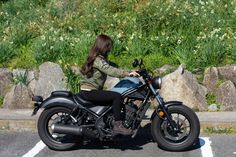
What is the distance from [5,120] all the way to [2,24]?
4.34 meters

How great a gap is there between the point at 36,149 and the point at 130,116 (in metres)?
1.46

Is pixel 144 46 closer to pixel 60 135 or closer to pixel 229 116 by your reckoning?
pixel 229 116

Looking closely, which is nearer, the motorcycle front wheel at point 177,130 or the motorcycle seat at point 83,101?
the motorcycle front wheel at point 177,130

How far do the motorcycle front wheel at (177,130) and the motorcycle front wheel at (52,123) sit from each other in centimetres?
119

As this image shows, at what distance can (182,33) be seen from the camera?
36.1 ft

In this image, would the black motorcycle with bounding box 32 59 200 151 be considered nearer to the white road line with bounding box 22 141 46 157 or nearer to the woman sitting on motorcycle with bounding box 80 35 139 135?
the woman sitting on motorcycle with bounding box 80 35 139 135

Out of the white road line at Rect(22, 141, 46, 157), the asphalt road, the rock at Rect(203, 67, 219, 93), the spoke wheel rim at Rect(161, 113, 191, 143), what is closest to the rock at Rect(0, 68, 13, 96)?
the asphalt road

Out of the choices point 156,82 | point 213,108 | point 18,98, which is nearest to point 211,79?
point 213,108

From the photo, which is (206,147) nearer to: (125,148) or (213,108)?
(125,148)

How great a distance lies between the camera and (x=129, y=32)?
446 inches

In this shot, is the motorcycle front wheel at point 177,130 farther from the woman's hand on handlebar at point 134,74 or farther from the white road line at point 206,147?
the woman's hand on handlebar at point 134,74

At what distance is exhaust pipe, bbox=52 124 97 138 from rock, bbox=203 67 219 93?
2885mm

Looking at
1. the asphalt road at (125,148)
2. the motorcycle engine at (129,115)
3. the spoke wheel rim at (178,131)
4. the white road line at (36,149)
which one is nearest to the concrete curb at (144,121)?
the asphalt road at (125,148)

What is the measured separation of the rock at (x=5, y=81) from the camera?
1032 centimetres
